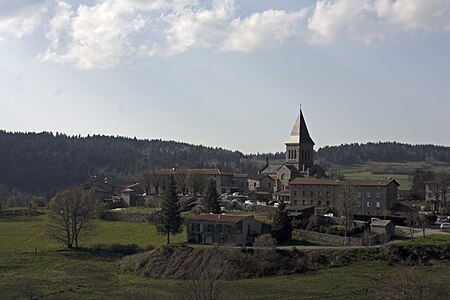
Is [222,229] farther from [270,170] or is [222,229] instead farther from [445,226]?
[270,170]

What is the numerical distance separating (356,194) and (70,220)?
35.5 meters

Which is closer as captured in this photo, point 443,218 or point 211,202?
point 443,218

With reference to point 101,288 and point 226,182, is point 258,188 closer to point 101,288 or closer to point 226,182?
point 226,182

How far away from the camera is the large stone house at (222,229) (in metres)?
64.3

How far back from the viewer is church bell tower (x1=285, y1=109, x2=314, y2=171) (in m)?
104

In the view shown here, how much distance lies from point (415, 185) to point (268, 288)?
231 ft

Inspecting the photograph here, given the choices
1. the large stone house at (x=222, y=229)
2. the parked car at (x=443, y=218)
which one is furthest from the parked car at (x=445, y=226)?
the large stone house at (x=222, y=229)

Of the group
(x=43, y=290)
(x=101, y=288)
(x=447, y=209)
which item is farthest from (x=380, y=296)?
(x=447, y=209)

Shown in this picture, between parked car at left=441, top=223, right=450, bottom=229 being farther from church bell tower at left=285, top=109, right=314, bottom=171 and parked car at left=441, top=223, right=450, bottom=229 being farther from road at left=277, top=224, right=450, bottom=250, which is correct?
church bell tower at left=285, top=109, right=314, bottom=171

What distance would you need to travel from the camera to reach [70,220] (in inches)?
2795

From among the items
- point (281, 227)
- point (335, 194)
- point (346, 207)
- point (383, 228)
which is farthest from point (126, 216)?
point (383, 228)

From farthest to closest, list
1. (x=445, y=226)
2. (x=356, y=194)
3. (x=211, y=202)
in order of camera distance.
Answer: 1. (x=356, y=194)
2. (x=211, y=202)
3. (x=445, y=226)

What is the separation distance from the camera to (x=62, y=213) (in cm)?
6988

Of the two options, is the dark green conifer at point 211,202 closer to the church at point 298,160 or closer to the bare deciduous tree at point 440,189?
the church at point 298,160
